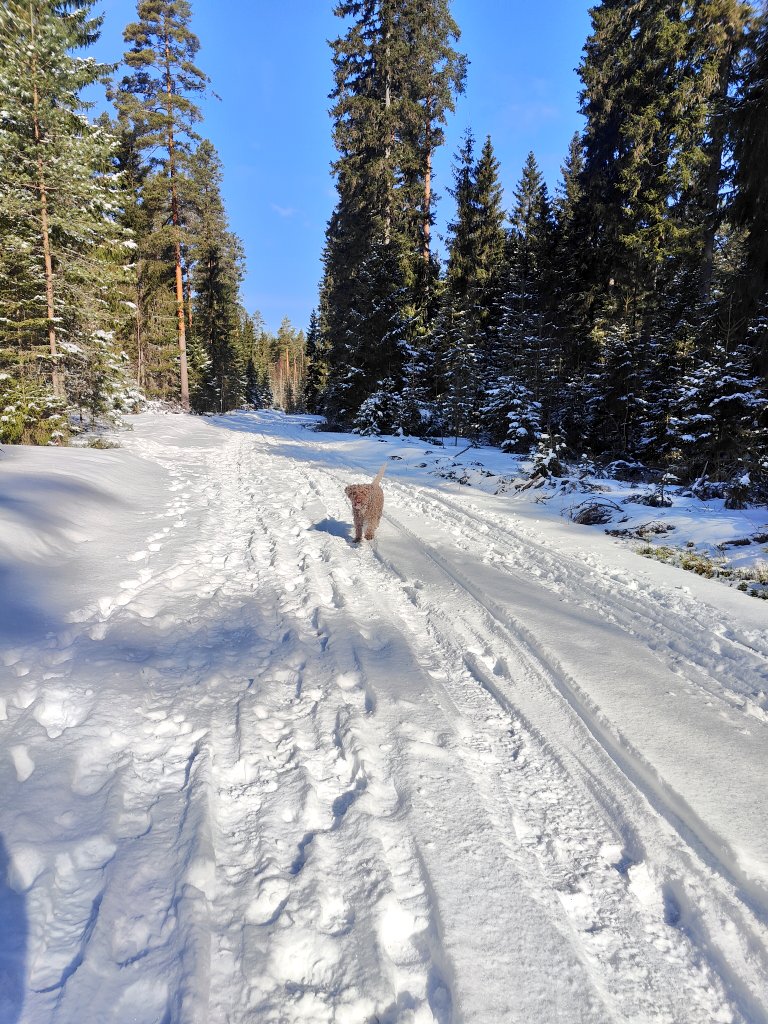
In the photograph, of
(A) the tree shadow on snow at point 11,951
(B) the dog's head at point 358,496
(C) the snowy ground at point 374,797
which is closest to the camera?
(A) the tree shadow on snow at point 11,951

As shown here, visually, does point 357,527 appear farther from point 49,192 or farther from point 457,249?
point 457,249

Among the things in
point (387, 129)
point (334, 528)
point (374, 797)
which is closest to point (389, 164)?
point (387, 129)

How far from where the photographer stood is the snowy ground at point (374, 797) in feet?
4.72

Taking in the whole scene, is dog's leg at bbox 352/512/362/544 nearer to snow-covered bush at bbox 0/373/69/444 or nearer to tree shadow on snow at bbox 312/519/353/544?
tree shadow on snow at bbox 312/519/353/544

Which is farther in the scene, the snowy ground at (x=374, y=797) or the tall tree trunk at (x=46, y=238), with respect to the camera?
the tall tree trunk at (x=46, y=238)

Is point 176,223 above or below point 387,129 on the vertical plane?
below

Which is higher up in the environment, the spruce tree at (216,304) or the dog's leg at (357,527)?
the spruce tree at (216,304)

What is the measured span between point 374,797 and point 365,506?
384cm

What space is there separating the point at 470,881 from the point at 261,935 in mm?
753

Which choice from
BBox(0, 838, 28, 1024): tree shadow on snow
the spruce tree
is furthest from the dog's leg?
the spruce tree

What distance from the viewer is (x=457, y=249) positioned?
21484mm

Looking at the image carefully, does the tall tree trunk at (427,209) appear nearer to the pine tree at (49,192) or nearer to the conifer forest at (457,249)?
the conifer forest at (457,249)

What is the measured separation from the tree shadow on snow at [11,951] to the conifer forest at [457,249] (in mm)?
9210

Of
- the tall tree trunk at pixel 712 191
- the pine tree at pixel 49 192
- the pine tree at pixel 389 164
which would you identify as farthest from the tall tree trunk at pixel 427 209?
the pine tree at pixel 49 192
